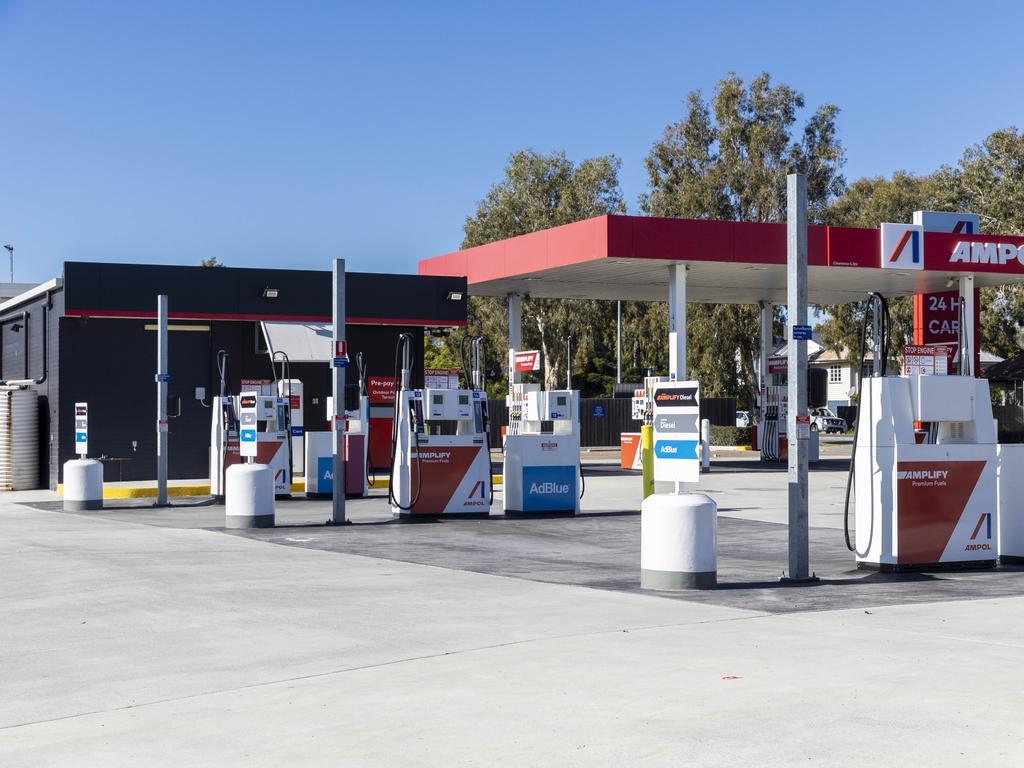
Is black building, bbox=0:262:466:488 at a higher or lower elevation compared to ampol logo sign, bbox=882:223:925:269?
lower

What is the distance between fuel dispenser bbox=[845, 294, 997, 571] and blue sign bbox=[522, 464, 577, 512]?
8144mm

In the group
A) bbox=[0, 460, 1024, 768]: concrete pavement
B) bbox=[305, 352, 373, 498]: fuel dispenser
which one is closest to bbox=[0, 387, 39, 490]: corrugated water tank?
bbox=[305, 352, 373, 498]: fuel dispenser

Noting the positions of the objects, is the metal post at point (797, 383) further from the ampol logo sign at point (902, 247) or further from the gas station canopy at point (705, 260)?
the ampol logo sign at point (902, 247)

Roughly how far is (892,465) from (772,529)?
19.3 feet

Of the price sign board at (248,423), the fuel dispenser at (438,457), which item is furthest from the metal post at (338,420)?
the price sign board at (248,423)

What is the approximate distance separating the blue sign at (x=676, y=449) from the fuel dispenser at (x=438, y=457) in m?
8.01

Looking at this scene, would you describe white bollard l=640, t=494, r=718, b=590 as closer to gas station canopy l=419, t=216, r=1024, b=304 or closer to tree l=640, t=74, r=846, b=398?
gas station canopy l=419, t=216, r=1024, b=304

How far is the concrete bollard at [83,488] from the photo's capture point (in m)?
23.6

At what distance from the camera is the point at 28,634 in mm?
9766

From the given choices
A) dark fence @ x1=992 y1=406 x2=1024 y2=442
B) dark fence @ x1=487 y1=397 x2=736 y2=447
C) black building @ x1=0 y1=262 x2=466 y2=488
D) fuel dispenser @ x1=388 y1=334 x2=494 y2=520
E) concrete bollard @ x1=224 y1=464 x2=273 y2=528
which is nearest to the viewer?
concrete bollard @ x1=224 y1=464 x2=273 y2=528

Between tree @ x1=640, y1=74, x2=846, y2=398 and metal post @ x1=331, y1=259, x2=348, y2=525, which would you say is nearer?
metal post @ x1=331, y1=259, x2=348, y2=525

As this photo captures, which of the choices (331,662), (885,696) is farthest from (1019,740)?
(331,662)

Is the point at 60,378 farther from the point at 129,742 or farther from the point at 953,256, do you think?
the point at 129,742

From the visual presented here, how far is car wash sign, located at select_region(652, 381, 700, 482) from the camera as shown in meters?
→ 12.5
